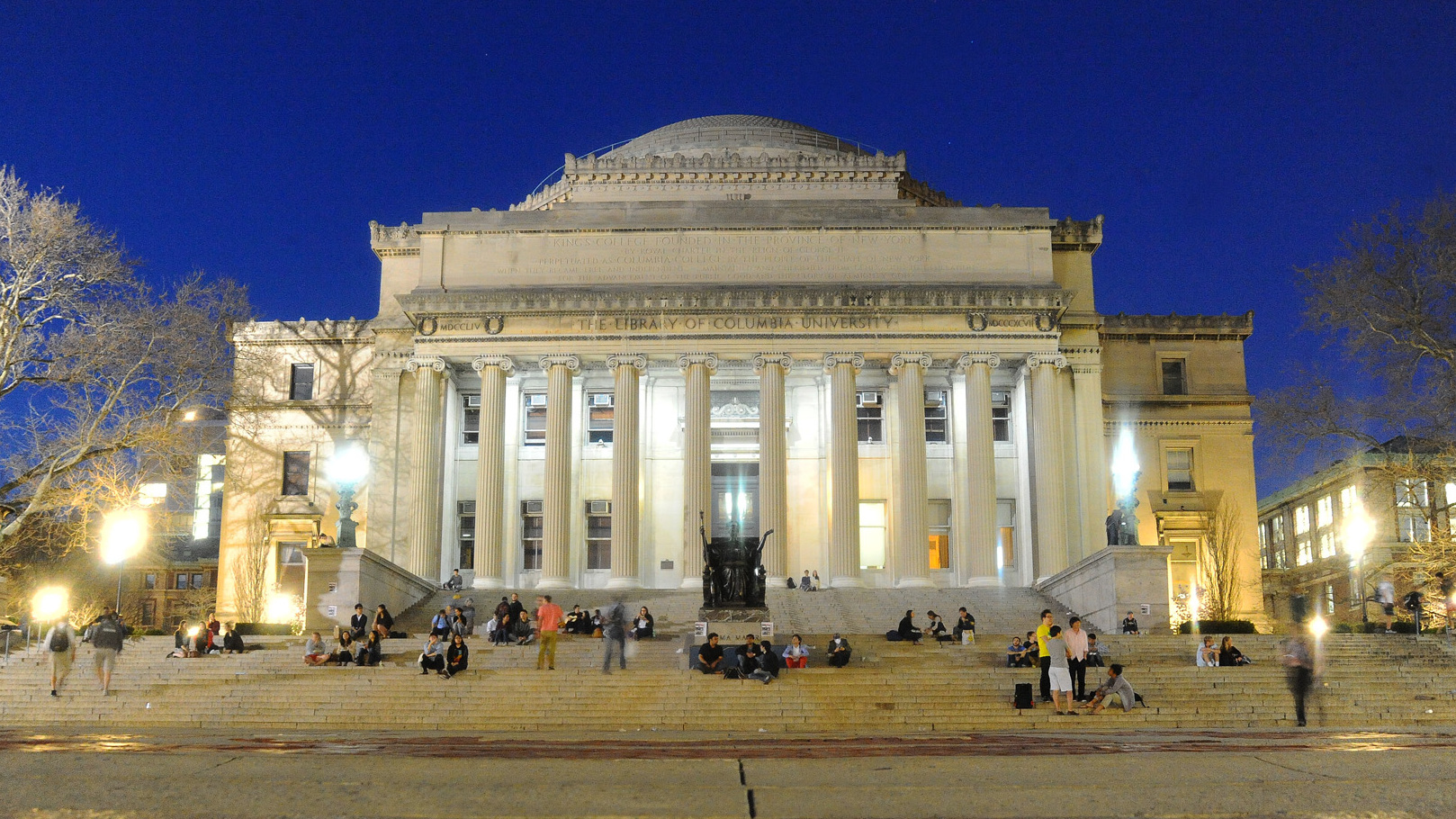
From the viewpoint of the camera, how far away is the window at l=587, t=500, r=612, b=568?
4862 centimetres

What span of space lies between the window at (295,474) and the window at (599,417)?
1248cm

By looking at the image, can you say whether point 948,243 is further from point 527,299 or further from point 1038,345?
point 527,299

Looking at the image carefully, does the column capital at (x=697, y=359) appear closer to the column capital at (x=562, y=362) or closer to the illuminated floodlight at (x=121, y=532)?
the column capital at (x=562, y=362)

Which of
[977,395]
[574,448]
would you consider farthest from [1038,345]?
[574,448]

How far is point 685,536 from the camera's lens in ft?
147

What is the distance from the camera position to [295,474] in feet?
175

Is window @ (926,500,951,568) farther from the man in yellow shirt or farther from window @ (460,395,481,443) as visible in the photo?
the man in yellow shirt

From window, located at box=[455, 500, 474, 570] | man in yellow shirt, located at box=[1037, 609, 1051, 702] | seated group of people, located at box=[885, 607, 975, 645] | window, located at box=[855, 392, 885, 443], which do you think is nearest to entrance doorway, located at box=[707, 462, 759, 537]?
window, located at box=[855, 392, 885, 443]

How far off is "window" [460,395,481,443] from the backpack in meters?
23.7

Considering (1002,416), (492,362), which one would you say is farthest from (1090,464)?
(492,362)

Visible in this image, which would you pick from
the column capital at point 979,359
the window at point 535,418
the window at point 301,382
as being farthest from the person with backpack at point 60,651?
the column capital at point 979,359

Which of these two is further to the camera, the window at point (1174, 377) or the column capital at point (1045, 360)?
the window at point (1174, 377)

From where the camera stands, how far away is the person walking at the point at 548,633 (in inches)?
1109

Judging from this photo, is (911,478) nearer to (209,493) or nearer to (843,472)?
(843,472)
